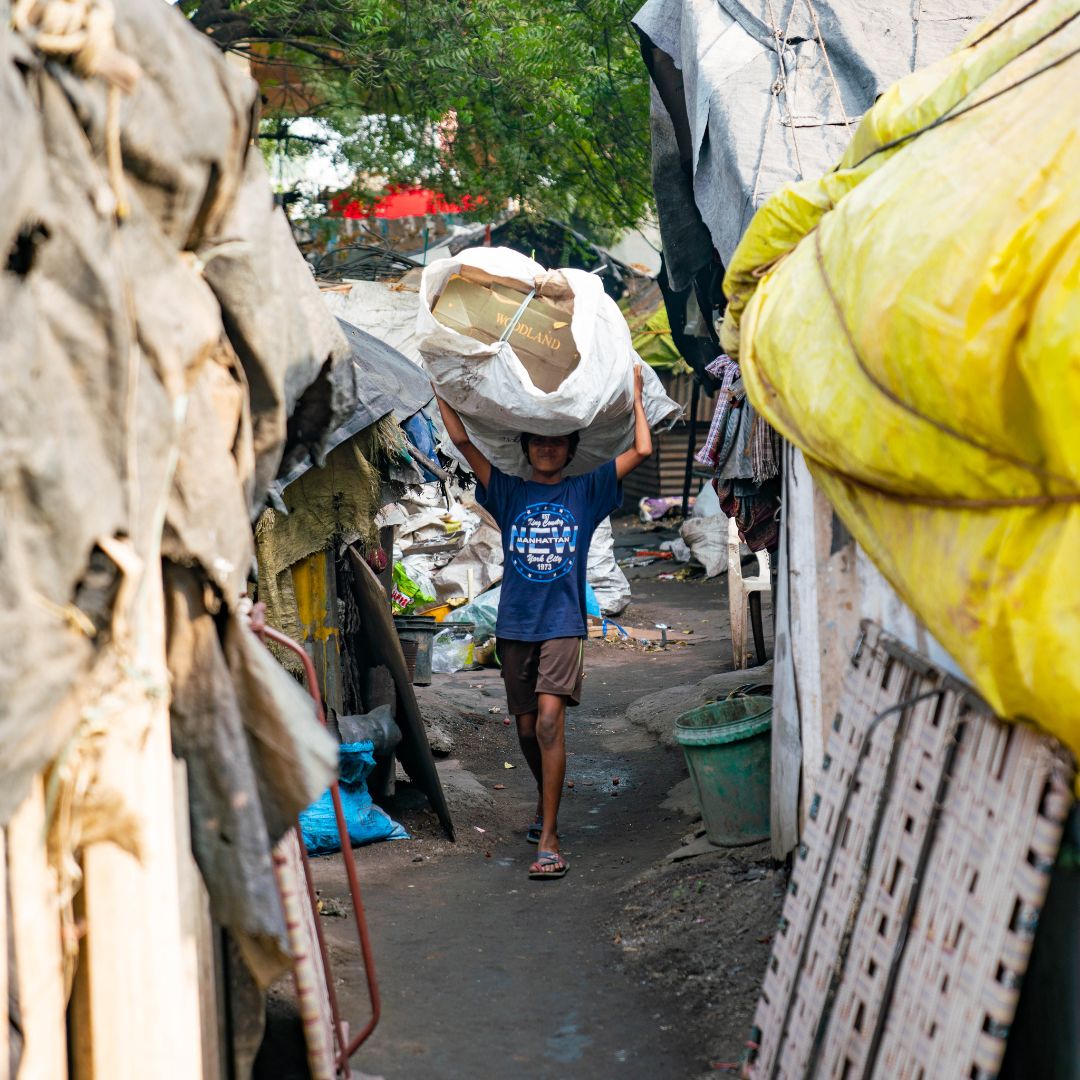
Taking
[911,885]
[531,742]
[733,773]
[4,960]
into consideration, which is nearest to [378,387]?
[531,742]

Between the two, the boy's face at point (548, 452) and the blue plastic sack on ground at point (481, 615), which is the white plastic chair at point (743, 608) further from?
the boy's face at point (548, 452)

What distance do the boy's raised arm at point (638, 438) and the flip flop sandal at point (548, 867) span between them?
1765mm

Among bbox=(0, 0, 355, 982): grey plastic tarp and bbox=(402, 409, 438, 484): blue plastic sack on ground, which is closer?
bbox=(0, 0, 355, 982): grey plastic tarp

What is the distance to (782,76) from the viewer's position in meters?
5.49

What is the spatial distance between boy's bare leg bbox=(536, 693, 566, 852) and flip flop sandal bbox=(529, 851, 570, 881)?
0.14 ft

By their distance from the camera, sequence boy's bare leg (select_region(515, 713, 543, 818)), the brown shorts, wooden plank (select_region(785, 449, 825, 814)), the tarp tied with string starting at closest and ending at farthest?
1. wooden plank (select_region(785, 449, 825, 814))
2. the tarp tied with string
3. the brown shorts
4. boy's bare leg (select_region(515, 713, 543, 818))

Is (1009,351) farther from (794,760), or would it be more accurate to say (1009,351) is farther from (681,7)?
(681,7)

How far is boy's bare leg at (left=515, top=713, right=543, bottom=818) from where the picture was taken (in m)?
5.89

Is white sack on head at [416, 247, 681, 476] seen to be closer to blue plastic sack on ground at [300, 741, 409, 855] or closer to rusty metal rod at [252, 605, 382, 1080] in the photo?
blue plastic sack on ground at [300, 741, 409, 855]

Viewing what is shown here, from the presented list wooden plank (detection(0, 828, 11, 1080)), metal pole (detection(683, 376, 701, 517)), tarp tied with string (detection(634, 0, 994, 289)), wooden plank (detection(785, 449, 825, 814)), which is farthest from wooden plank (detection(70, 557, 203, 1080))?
metal pole (detection(683, 376, 701, 517))

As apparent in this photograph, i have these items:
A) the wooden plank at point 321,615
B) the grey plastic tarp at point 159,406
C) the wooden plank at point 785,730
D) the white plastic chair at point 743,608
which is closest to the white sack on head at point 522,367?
the wooden plank at point 785,730

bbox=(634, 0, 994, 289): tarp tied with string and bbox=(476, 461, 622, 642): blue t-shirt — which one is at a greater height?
bbox=(634, 0, 994, 289): tarp tied with string

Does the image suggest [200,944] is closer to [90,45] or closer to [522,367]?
[90,45]

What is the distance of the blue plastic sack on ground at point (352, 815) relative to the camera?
226 inches
